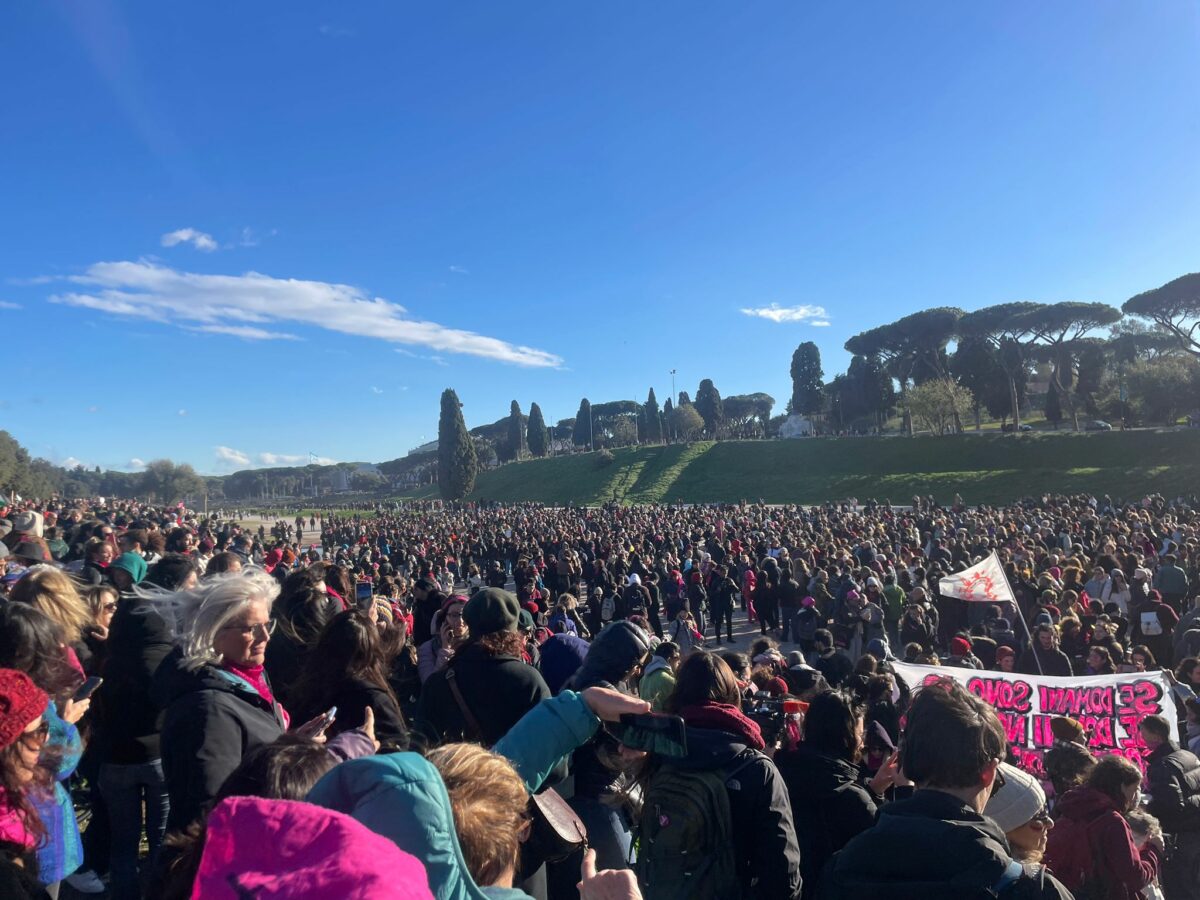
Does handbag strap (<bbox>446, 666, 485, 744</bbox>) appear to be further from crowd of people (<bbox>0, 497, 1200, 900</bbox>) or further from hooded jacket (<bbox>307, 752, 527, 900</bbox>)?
hooded jacket (<bbox>307, 752, 527, 900</bbox>)

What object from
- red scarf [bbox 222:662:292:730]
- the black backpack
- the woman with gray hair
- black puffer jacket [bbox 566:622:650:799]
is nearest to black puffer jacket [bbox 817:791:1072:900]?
the black backpack

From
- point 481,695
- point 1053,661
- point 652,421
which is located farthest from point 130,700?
point 652,421

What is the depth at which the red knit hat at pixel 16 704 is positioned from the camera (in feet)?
5.80

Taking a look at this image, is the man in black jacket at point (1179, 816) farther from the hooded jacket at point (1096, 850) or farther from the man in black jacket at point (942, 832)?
the man in black jacket at point (942, 832)

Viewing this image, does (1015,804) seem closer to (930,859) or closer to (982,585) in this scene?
(930,859)

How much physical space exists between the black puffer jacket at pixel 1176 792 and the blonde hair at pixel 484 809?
4.43 meters

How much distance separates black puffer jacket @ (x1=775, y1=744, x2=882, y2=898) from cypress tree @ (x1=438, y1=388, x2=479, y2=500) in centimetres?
6400

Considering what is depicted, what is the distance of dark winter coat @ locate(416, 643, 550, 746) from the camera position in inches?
111

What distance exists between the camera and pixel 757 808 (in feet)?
7.54

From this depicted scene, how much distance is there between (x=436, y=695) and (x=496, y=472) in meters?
80.8

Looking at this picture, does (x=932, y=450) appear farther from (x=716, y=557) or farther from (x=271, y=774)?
(x=271, y=774)

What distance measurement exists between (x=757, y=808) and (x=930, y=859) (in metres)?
0.55

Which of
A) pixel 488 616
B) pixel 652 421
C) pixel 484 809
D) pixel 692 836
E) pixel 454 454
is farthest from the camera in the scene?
pixel 652 421

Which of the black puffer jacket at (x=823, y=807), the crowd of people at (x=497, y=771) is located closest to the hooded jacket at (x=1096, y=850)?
the crowd of people at (x=497, y=771)
